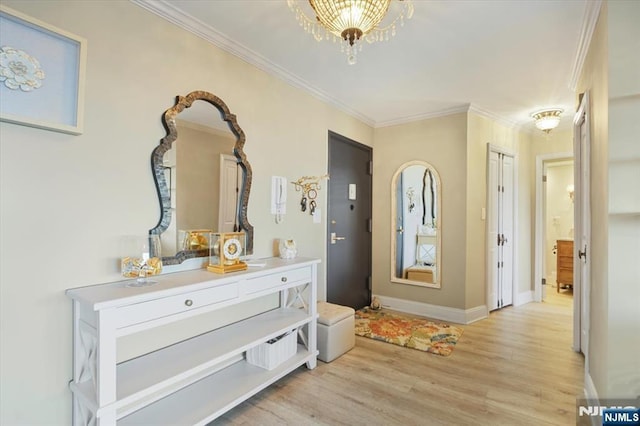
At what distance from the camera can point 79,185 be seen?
1587 millimetres

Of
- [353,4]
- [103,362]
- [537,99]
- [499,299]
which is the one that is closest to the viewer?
[103,362]

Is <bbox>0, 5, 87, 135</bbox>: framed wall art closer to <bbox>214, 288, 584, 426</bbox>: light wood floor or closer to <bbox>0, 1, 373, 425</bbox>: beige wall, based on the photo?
<bbox>0, 1, 373, 425</bbox>: beige wall

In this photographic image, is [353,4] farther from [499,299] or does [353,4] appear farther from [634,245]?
[499,299]

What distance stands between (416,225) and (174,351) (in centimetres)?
322

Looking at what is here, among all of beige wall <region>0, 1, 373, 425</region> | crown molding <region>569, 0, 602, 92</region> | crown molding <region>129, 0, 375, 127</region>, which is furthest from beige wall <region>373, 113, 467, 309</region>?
beige wall <region>0, 1, 373, 425</region>

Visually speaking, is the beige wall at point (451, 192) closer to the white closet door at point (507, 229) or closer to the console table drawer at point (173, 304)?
the white closet door at point (507, 229)

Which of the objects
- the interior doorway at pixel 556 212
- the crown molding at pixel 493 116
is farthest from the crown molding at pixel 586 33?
the interior doorway at pixel 556 212

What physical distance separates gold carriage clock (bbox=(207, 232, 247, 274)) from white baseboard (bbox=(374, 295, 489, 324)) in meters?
2.70

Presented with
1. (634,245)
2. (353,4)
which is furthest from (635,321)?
(353,4)

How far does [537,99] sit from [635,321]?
9.08 ft

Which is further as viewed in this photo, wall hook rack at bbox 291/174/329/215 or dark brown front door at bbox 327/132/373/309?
dark brown front door at bbox 327/132/373/309

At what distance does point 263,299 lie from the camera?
103 inches

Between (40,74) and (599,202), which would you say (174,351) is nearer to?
(40,74)

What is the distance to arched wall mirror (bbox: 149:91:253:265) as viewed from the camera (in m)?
1.93
